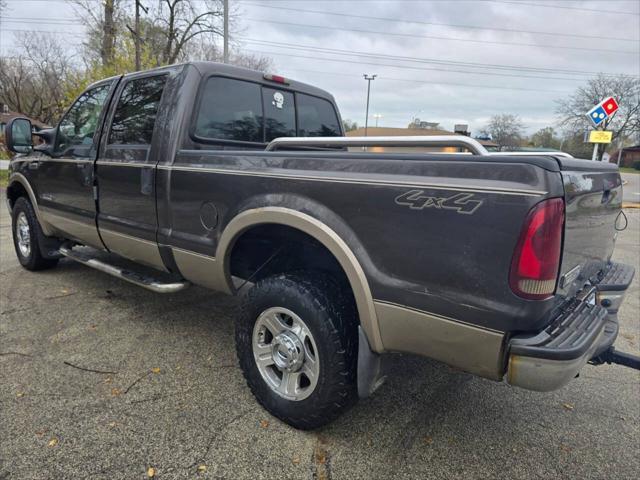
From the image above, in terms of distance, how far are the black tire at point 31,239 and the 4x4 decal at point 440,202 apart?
14.4ft

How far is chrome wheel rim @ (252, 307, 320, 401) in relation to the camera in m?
2.42

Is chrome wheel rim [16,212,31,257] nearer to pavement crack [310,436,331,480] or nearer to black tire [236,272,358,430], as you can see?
black tire [236,272,358,430]

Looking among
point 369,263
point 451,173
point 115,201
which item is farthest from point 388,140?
point 115,201

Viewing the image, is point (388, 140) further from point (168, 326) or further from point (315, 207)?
point (168, 326)

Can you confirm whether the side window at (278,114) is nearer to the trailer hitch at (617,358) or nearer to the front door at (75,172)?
the front door at (75,172)

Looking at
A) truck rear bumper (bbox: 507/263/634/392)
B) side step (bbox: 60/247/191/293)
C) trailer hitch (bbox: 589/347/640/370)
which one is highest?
truck rear bumper (bbox: 507/263/634/392)

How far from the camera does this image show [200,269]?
9.75 ft

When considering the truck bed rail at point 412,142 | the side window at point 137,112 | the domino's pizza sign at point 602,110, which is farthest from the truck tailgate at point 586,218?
the domino's pizza sign at point 602,110

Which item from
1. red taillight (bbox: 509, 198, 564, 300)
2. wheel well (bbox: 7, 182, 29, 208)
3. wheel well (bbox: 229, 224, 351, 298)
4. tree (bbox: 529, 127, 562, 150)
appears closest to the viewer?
red taillight (bbox: 509, 198, 564, 300)

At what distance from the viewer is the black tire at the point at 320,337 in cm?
227

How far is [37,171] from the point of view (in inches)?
178

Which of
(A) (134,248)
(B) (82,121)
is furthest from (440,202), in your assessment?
(B) (82,121)

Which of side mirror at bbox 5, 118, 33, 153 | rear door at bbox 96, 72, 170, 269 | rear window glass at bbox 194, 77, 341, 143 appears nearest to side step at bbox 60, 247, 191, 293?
rear door at bbox 96, 72, 170, 269

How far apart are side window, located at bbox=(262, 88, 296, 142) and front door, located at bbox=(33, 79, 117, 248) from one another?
134 centimetres
